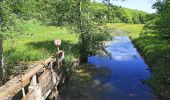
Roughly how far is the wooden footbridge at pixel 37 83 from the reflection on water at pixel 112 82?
1434 mm

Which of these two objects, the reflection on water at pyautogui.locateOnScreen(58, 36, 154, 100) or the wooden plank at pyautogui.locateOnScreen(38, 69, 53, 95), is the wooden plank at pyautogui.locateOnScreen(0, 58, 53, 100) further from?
the reflection on water at pyautogui.locateOnScreen(58, 36, 154, 100)

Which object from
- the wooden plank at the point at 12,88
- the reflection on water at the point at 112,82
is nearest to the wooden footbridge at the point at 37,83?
the wooden plank at the point at 12,88

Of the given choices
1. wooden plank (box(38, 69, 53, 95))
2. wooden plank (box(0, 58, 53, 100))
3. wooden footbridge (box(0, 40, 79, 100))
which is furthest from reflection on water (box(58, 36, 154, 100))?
wooden plank (box(0, 58, 53, 100))

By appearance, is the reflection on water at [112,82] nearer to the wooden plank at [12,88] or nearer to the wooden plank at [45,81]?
the wooden plank at [45,81]

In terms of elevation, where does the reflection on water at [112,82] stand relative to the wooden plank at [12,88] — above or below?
below

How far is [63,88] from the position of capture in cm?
2205

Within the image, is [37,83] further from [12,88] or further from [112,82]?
[112,82]

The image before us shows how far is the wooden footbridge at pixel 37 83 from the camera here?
40.0 ft

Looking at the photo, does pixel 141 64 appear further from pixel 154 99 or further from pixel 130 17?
pixel 130 17

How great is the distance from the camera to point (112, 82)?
78.2ft

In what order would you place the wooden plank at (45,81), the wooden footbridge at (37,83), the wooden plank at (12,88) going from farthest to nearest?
the wooden plank at (45,81), the wooden footbridge at (37,83), the wooden plank at (12,88)

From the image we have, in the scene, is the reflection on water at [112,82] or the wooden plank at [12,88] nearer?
the wooden plank at [12,88]

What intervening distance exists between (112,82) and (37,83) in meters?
9.47

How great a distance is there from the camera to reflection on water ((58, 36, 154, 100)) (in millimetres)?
20359
